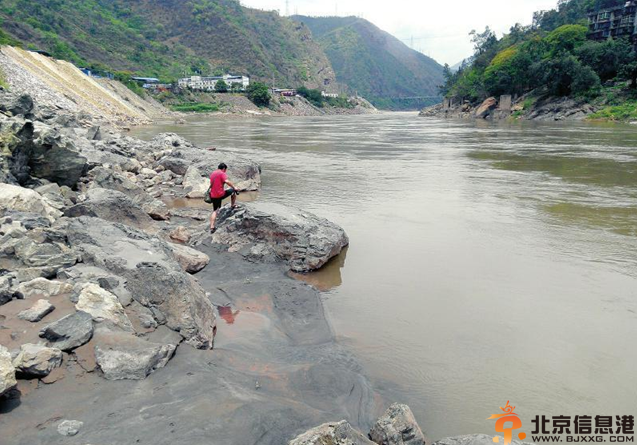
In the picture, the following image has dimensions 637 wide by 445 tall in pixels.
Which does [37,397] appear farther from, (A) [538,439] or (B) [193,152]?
(B) [193,152]

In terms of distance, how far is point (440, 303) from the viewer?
7203 millimetres

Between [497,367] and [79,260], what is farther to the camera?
[79,260]

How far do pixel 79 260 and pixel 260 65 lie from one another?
158159mm

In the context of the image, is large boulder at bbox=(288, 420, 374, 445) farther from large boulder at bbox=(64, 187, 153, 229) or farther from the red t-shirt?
the red t-shirt

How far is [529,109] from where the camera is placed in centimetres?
6744

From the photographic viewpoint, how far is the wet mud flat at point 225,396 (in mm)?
3643

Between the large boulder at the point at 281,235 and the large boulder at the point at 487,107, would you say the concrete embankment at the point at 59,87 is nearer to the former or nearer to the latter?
the large boulder at the point at 281,235

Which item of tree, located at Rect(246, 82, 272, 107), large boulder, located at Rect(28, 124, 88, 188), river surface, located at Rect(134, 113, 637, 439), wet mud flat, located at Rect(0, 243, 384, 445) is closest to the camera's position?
wet mud flat, located at Rect(0, 243, 384, 445)

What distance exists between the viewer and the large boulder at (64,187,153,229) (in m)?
8.86

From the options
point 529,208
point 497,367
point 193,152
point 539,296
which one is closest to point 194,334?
point 497,367

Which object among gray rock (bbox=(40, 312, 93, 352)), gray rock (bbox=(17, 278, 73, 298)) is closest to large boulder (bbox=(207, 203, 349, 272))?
gray rock (bbox=(17, 278, 73, 298))

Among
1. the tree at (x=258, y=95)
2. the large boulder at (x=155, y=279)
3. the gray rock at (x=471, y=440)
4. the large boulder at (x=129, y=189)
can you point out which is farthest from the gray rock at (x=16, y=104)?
the tree at (x=258, y=95)

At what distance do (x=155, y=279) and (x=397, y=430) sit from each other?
11.3 ft

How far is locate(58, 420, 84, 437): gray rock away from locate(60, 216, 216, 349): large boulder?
68.4 inches
